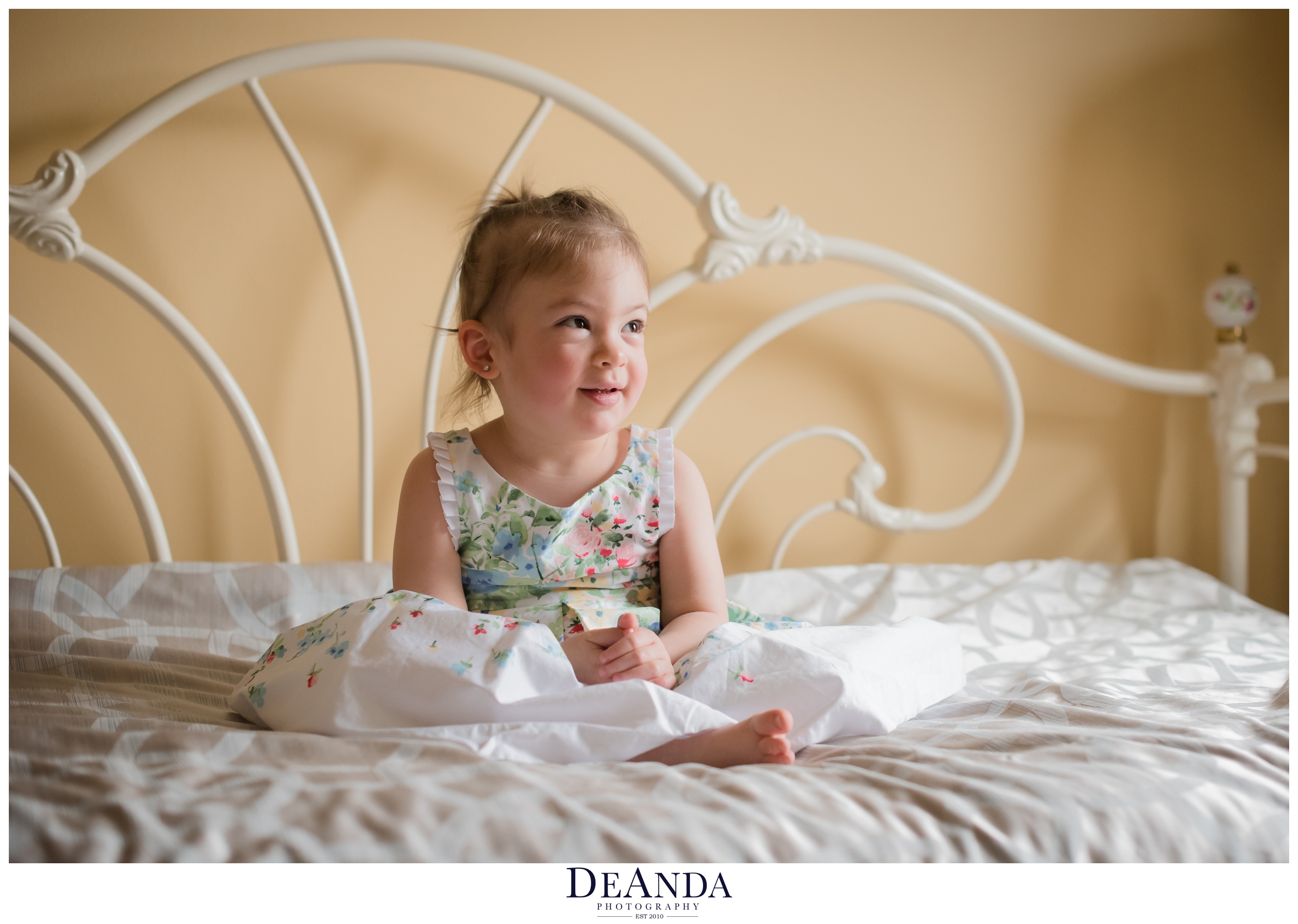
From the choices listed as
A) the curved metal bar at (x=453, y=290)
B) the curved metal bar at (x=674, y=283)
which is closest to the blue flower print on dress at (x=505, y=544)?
the curved metal bar at (x=453, y=290)

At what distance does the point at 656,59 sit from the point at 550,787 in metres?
1.25

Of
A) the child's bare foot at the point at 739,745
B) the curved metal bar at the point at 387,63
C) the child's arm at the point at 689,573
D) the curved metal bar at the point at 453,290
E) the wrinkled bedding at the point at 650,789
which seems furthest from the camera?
the curved metal bar at the point at 453,290

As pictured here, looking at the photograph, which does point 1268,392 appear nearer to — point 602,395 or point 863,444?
point 863,444

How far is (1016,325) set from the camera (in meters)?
1.46

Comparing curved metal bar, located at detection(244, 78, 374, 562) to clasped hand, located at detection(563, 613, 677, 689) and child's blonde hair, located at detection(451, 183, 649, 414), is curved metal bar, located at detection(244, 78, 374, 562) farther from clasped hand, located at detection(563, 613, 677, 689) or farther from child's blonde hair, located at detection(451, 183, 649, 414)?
clasped hand, located at detection(563, 613, 677, 689)

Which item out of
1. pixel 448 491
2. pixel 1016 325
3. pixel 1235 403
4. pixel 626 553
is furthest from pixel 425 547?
pixel 1235 403

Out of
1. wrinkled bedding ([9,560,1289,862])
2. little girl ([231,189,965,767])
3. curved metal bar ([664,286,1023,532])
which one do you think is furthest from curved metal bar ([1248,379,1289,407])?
little girl ([231,189,965,767])

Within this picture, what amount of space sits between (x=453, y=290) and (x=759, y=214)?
544 mm

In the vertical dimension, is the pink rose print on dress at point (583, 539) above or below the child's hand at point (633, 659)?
above

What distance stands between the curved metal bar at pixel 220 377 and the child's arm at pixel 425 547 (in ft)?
1.32

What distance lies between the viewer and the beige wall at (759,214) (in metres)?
1.34

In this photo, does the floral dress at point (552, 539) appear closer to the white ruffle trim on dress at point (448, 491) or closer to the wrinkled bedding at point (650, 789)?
the white ruffle trim on dress at point (448, 491)
